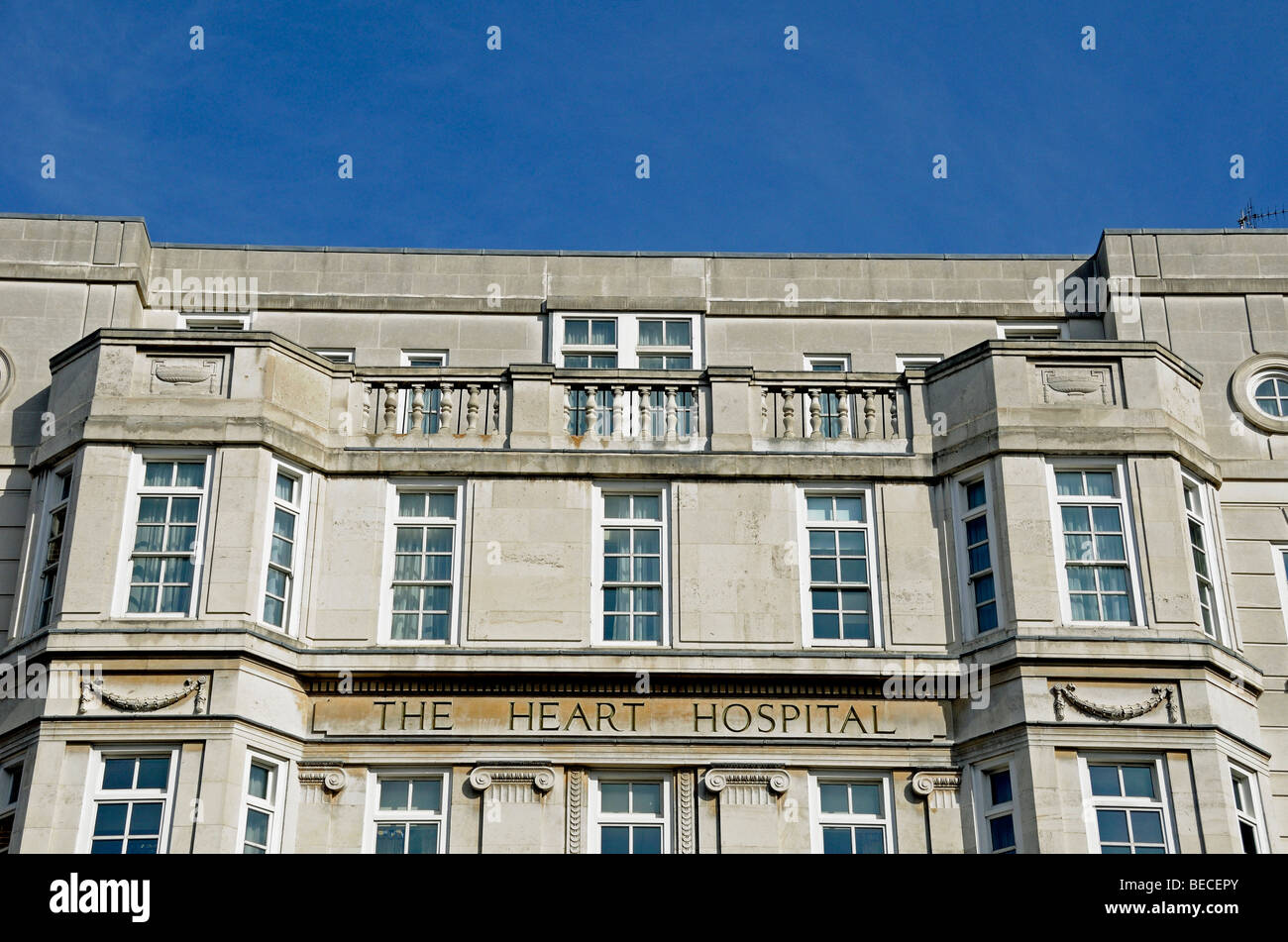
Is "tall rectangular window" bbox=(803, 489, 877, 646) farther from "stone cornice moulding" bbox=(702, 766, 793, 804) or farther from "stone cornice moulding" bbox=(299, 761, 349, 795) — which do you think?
"stone cornice moulding" bbox=(299, 761, 349, 795)

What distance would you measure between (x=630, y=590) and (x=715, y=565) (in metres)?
1.17

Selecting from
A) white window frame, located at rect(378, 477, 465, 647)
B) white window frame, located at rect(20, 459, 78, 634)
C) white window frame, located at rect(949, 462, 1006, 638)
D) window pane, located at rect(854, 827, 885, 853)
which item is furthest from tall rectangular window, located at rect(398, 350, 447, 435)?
window pane, located at rect(854, 827, 885, 853)

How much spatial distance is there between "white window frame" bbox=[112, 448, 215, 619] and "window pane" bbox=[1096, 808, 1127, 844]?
11.4 meters

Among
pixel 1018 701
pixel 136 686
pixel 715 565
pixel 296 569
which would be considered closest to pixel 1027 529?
pixel 1018 701

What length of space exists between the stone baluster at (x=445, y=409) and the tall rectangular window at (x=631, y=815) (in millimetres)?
5520

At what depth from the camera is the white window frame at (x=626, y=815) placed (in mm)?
22703

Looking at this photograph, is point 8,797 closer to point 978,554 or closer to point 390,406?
point 390,406

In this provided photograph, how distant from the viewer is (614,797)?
23.1 meters

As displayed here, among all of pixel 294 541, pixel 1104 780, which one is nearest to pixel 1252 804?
pixel 1104 780

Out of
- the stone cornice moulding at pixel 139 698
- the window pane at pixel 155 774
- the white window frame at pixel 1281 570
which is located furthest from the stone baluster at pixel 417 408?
the white window frame at pixel 1281 570

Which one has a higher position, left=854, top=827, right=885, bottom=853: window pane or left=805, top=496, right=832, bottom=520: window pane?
left=805, top=496, right=832, bottom=520: window pane

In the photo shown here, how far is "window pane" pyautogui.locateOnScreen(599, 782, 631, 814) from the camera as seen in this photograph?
23016mm

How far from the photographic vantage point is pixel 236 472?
24047 millimetres
